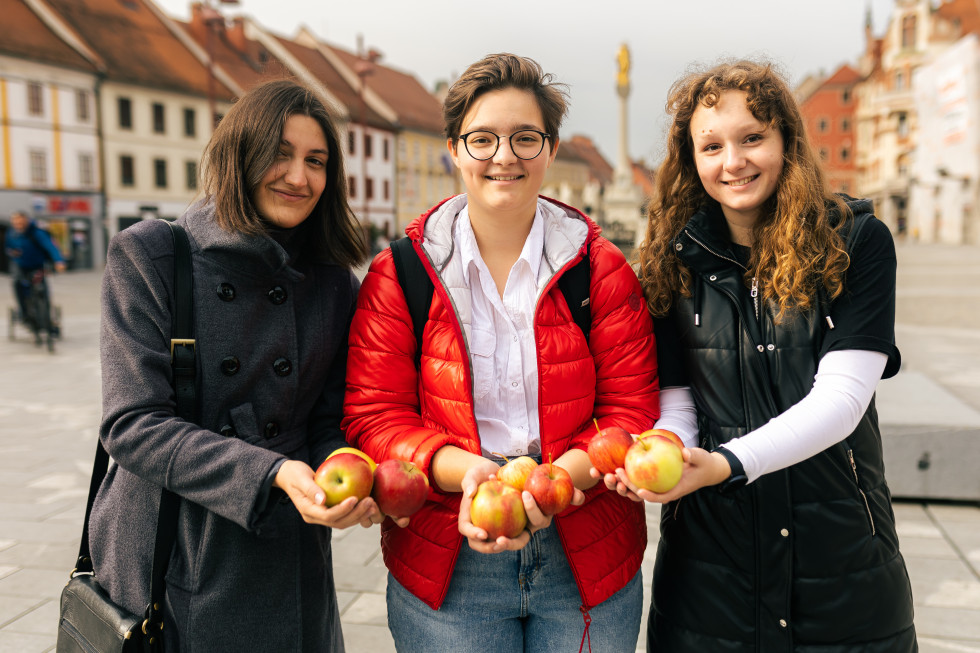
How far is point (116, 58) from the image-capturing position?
37.8m

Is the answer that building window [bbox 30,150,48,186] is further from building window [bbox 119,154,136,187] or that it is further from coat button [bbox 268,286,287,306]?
coat button [bbox 268,286,287,306]

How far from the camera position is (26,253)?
44.1ft

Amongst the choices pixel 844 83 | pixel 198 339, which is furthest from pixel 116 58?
pixel 844 83

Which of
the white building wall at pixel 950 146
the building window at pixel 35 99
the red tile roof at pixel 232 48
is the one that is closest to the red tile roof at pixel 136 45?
the red tile roof at pixel 232 48

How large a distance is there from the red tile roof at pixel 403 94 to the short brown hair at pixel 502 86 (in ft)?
176

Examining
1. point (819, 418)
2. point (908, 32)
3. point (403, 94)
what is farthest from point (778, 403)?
point (908, 32)

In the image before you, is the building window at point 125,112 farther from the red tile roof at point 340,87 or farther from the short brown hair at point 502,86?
the short brown hair at point 502,86

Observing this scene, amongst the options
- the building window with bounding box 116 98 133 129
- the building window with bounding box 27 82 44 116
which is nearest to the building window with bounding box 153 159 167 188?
the building window with bounding box 116 98 133 129

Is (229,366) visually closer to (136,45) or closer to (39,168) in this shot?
(39,168)

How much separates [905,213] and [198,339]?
237ft

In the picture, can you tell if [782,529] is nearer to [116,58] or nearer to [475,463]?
[475,463]

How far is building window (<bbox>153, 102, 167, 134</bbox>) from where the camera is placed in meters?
39.1

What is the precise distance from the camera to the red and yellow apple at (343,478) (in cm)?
201

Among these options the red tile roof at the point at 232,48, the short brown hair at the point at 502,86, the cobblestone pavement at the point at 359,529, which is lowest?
the cobblestone pavement at the point at 359,529
